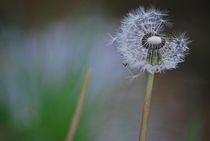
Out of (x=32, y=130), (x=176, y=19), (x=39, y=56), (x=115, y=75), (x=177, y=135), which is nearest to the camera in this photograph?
(x=32, y=130)

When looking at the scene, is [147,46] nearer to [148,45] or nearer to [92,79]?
[148,45]

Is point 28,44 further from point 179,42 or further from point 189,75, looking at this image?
point 179,42

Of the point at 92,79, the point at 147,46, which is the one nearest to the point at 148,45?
the point at 147,46

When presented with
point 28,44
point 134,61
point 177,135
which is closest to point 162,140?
point 177,135

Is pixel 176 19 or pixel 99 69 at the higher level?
pixel 176 19

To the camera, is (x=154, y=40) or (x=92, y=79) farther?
(x=92, y=79)

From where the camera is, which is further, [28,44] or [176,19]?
[176,19]
